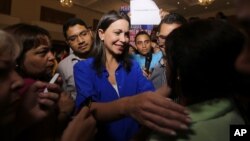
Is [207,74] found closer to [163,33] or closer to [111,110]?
[111,110]

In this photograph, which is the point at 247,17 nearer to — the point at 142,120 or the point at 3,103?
the point at 142,120

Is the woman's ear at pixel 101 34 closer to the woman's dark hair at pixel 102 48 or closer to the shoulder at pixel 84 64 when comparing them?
the woman's dark hair at pixel 102 48

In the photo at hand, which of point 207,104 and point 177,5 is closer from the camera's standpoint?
point 207,104

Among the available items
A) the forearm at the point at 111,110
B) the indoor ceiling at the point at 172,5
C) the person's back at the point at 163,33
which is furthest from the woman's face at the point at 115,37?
the indoor ceiling at the point at 172,5

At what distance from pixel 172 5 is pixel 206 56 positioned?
10293 mm

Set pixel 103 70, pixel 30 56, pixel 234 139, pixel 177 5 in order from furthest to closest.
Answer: pixel 177 5
pixel 103 70
pixel 30 56
pixel 234 139

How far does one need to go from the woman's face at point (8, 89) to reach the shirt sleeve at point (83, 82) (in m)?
0.59

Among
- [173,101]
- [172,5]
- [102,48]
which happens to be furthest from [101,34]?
[172,5]

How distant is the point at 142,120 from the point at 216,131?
0.24 metres

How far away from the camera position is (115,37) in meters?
1.89

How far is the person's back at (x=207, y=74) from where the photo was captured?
0.94m

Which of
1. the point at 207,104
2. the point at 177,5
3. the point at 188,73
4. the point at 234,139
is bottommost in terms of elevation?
the point at 234,139

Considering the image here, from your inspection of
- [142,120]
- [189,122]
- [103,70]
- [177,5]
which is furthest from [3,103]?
[177,5]

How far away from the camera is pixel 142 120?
0.98 m
